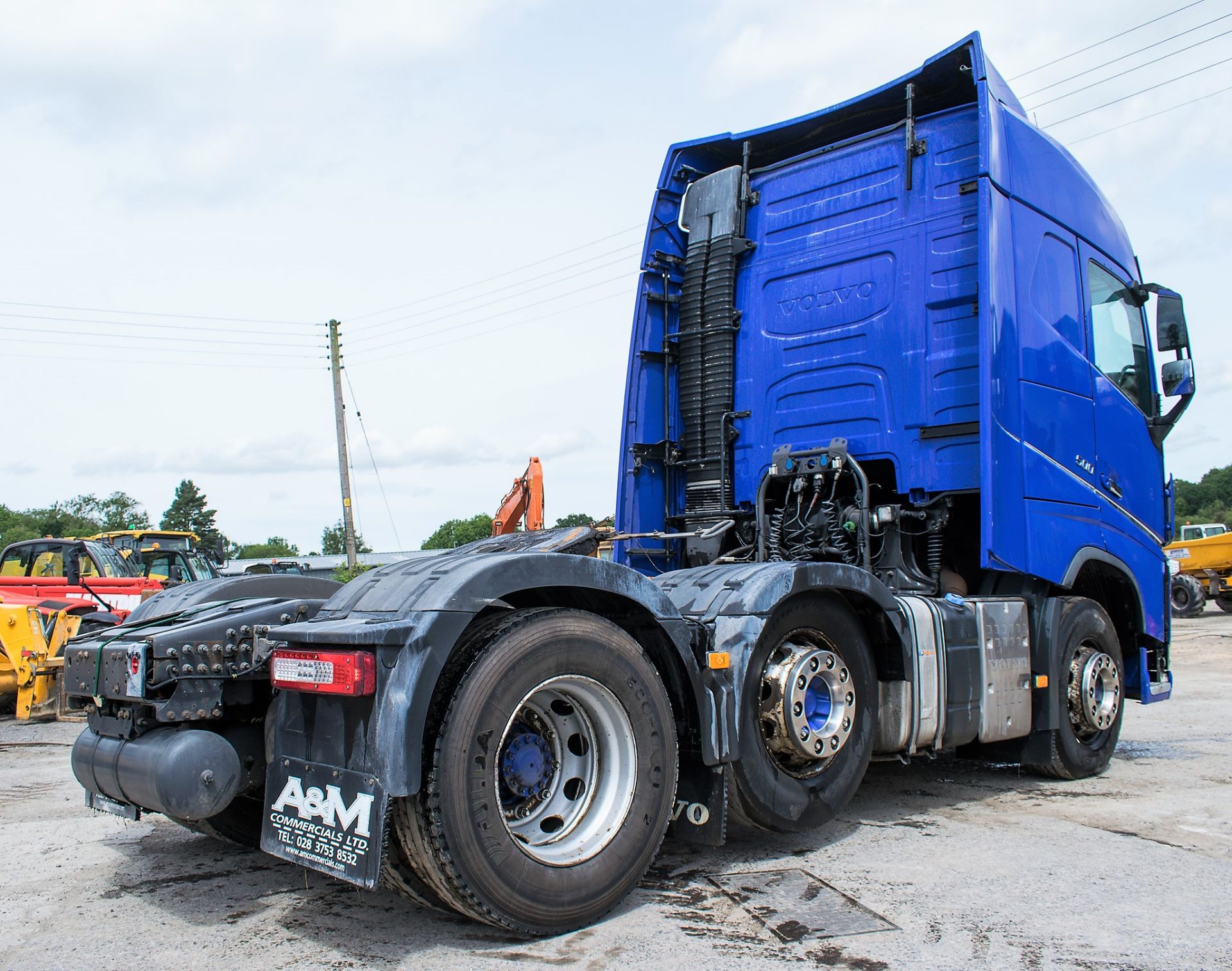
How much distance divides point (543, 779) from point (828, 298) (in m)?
3.87

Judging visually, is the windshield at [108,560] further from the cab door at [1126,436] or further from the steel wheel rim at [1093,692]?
the cab door at [1126,436]

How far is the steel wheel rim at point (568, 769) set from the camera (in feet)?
11.9

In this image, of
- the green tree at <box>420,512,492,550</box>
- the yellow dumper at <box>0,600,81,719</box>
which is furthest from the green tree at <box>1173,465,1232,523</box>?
the yellow dumper at <box>0,600,81,719</box>

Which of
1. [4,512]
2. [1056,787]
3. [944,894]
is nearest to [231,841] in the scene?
[944,894]

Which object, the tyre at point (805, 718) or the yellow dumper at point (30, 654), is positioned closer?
the tyre at point (805, 718)

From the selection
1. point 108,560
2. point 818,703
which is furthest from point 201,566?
point 818,703

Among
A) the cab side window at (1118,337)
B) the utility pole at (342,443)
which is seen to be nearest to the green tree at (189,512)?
the utility pole at (342,443)

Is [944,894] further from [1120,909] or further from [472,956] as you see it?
[472,956]

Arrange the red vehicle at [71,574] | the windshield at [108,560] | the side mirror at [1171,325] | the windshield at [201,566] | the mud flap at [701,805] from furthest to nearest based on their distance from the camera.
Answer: the windshield at [201,566], the windshield at [108,560], the red vehicle at [71,574], the side mirror at [1171,325], the mud flap at [701,805]

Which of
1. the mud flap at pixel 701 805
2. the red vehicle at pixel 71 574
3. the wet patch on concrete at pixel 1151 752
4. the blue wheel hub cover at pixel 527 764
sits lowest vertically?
the wet patch on concrete at pixel 1151 752

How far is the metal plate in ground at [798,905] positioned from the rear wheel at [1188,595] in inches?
917

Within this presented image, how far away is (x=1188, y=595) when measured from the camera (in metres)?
24.5

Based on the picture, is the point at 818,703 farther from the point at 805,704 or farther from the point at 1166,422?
the point at 1166,422

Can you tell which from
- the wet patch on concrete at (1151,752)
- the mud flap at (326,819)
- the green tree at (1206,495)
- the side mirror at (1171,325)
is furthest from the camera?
the green tree at (1206,495)
